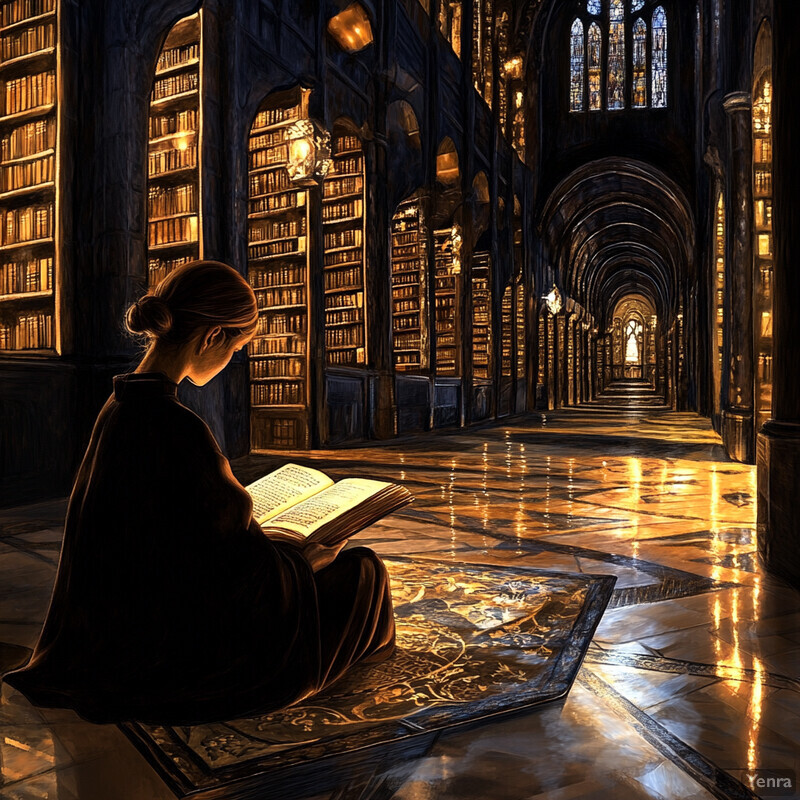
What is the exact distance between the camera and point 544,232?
23156 mm

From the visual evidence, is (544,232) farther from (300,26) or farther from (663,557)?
(663,557)

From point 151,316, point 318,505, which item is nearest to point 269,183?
point 318,505

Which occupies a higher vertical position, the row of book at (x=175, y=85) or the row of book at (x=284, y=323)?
the row of book at (x=175, y=85)

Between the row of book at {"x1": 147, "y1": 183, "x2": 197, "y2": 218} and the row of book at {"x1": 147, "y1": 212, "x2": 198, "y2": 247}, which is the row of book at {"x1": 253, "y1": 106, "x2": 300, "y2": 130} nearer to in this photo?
the row of book at {"x1": 147, "y1": 183, "x2": 197, "y2": 218}

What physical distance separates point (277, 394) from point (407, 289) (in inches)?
182

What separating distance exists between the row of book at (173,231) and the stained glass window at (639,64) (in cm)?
1776

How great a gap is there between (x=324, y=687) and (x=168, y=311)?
116cm

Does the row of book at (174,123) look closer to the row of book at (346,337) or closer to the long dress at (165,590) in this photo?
the row of book at (346,337)

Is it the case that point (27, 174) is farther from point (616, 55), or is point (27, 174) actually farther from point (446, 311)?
point (616, 55)

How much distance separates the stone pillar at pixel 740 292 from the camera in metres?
8.74

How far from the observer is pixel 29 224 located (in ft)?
22.8

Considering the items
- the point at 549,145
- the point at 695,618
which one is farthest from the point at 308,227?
the point at 549,145

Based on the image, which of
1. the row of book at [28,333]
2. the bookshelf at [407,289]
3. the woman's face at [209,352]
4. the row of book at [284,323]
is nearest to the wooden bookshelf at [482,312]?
the bookshelf at [407,289]

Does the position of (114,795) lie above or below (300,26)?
below
